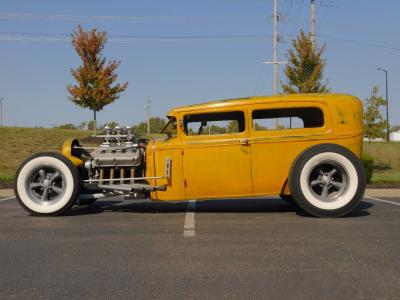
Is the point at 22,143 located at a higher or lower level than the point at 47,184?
higher

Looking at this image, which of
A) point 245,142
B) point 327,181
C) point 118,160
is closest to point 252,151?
point 245,142

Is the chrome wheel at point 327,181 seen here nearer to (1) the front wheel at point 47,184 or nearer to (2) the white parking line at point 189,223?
(2) the white parking line at point 189,223

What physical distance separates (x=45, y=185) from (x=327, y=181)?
13.7 feet

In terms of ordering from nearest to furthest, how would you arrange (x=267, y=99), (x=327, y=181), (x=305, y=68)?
(x=327, y=181) → (x=267, y=99) → (x=305, y=68)

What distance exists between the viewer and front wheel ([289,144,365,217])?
21.0 feet

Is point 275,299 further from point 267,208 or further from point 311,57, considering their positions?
point 311,57

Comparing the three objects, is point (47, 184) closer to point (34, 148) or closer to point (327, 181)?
point (327, 181)

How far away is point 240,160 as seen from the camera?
A: 6668 millimetres

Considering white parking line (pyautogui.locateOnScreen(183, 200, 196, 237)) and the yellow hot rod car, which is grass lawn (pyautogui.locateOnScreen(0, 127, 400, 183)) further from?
the yellow hot rod car

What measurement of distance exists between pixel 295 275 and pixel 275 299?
57 cm

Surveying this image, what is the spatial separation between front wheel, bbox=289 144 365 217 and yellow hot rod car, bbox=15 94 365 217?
0.05 feet

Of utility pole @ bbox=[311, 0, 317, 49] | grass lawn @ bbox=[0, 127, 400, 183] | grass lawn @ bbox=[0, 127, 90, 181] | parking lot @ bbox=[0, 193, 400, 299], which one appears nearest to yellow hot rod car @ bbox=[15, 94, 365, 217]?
parking lot @ bbox=[0, 193, 400, 299]

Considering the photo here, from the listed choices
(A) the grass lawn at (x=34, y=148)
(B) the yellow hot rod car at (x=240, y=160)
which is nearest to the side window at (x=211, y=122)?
(B) the yellow hot rod car at (x=240, y=160)

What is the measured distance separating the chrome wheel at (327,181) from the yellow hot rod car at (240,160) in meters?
0.01
